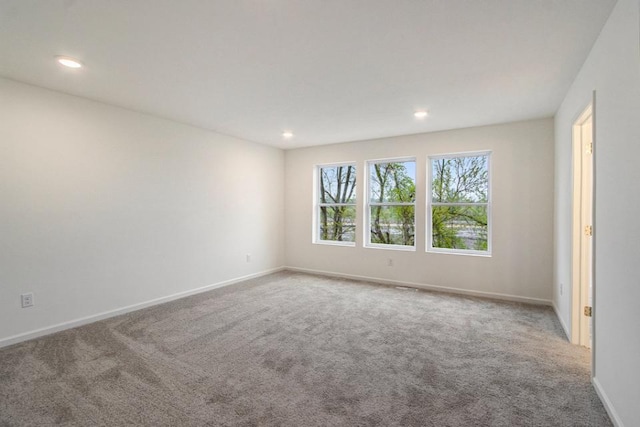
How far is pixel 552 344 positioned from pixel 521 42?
8.44 feet

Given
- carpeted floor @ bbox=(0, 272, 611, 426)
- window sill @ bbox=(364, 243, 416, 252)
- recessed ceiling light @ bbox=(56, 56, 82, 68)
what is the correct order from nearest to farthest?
carpeted floor @ bbox=(0, 272, 611, 426) → recessed ceiling light @ bbox=(56, 56, 82, 68) → window sill @ bbox=(364, 243, 416, 252)

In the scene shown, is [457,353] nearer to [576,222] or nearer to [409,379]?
[409,379]

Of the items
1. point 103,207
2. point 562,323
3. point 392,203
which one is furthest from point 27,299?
point 562,323

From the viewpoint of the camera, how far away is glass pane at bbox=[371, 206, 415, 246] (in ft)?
16.7

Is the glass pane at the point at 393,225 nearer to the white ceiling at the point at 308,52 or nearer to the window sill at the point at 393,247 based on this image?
the window sill at the point at 393,247

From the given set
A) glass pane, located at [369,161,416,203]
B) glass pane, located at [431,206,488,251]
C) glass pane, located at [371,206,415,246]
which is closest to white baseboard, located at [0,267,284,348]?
glass pane, located at [371,206,415,246]

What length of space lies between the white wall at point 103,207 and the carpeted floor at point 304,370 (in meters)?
0.44

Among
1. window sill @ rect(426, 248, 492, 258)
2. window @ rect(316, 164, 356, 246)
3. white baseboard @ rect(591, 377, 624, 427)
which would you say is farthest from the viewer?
window @ rect(316, 164, 356, 246)

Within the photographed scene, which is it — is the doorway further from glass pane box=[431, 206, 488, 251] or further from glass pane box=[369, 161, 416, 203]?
glass pane box=[369, 161, 416, 203]

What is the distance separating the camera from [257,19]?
1.98m

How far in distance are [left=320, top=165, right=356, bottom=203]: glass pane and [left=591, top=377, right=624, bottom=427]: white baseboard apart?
399cm

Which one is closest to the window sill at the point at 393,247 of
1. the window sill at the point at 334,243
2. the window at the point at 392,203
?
the window at the point at 392,203

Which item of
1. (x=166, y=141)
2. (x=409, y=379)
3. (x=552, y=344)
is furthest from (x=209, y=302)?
(x=552, y=344)

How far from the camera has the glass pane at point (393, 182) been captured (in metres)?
5.09
